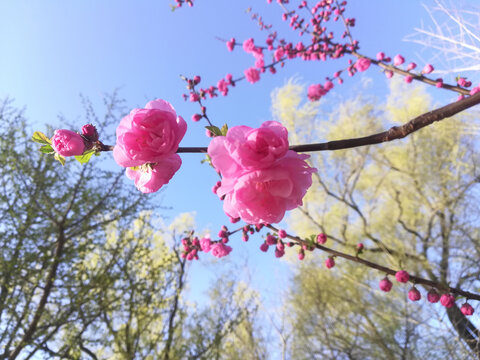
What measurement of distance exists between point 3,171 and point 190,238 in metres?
3.04

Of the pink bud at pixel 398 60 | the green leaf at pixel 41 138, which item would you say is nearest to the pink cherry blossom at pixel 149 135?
the green leaf at pixel 41 138

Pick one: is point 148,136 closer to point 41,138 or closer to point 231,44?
point 41,138

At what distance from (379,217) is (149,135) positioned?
635 cm

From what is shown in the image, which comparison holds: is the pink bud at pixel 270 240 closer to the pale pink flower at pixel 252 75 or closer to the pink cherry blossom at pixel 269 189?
the pink cherry blossom at pixel 269 189

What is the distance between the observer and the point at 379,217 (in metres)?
6.11

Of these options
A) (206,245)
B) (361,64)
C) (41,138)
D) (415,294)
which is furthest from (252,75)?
(41,138)

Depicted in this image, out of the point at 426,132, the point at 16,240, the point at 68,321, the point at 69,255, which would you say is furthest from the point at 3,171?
the point at 426,132

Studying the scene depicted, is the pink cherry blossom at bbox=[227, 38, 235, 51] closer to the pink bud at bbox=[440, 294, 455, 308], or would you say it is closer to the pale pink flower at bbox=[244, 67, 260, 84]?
the pale pink flower at bbox=[244, 67, 260, 84]

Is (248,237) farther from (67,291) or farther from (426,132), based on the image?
(426,132)

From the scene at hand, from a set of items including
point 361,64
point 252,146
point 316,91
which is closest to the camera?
point 252,146

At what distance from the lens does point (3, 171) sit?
11.5 feet

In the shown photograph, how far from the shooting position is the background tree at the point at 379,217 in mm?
4797

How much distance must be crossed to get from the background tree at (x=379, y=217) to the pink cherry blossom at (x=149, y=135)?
446 cm

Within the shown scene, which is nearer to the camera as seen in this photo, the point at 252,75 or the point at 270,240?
the point at 270,240
